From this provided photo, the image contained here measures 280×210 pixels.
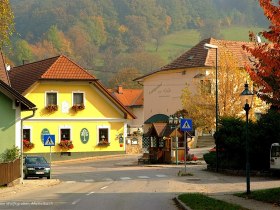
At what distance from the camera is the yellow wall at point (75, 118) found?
54281mm

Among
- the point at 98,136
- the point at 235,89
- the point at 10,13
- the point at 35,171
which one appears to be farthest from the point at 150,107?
the point at 10,13

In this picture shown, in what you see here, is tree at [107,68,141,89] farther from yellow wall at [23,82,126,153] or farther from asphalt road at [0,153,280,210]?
asphalt road at [0,153,280,210]

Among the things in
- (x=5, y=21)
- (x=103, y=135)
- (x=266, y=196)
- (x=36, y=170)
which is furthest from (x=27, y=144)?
(x=266, y=196)

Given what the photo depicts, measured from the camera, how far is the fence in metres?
25.7

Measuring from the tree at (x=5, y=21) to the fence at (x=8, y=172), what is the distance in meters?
5.80

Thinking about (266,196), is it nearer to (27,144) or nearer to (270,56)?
(270,56)

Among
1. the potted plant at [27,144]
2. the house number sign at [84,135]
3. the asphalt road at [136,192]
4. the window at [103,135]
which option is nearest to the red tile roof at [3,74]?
the asphalt road at [136,192]

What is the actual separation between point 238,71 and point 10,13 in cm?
2656

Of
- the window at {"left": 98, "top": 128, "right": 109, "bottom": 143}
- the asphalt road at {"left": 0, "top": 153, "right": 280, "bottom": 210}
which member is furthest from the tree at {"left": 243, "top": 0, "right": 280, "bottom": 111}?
the window at {"left": 98, "top": 128, "right": 109, "bottom": 143}

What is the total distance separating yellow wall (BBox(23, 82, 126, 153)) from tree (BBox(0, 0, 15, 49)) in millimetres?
27631

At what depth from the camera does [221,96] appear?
48.8 meters

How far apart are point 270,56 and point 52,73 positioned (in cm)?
4175

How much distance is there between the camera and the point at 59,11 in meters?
185

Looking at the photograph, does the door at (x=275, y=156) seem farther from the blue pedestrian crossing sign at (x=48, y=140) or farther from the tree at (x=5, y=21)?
the tree at (x=5, y=21)
